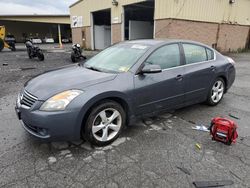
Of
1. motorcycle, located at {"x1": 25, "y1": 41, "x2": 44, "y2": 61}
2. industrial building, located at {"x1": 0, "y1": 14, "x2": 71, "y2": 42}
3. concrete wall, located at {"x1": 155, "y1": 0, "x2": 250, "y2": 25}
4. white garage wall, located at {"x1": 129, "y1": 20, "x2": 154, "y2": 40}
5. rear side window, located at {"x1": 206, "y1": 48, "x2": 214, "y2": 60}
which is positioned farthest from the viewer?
industrial building, located at {"x1": 0, "y1": 14, "x2": 71, "y2": 42}

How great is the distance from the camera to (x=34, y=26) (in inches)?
1657

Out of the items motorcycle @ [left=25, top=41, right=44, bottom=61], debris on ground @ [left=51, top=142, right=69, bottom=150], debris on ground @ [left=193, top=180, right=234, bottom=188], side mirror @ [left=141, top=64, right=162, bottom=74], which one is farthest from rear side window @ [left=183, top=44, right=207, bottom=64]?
motorcycle @ [left=25, top=41, right=44, bottom=61]

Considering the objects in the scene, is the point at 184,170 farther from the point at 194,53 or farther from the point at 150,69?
the point at 194,53

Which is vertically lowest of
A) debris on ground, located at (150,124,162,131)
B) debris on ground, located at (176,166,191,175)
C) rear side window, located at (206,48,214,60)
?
debris on ground, located at (176,166,191,175)

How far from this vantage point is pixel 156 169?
254 cm

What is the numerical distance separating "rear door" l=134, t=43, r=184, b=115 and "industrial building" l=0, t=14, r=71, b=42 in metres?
34.8

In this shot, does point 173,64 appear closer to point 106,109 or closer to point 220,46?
point 106,109

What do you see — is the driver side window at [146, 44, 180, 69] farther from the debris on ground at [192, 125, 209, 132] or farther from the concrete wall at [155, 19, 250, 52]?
the concrete wall at [155, 19, 250, 52]

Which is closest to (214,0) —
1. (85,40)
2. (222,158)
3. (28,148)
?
(85,40)

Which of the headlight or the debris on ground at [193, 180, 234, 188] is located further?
the headlight

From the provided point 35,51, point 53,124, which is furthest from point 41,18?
point 53,124

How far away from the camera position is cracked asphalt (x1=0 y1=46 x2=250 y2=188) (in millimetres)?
2350

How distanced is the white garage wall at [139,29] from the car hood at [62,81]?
14445 millimetres

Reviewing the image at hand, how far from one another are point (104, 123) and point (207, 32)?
13745mm
